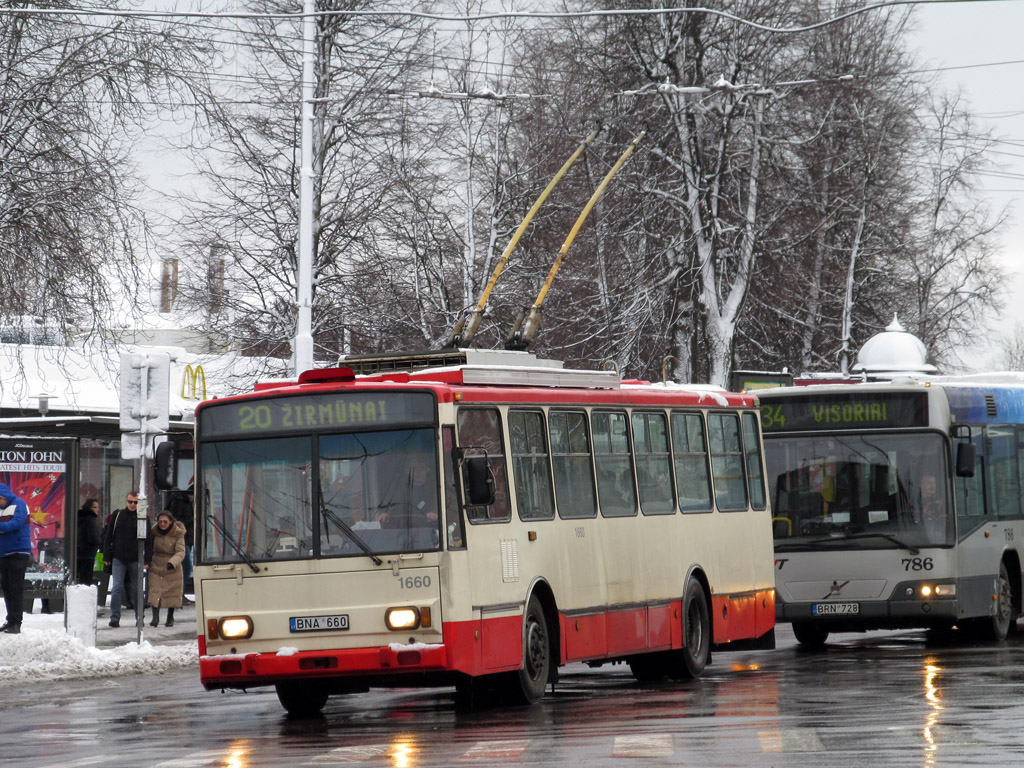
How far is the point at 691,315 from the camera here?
3616cm

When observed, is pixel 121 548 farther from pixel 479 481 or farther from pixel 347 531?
pixel 479 481

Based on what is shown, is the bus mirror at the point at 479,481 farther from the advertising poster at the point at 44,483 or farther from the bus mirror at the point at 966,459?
the advertising poster at the point at 44,483

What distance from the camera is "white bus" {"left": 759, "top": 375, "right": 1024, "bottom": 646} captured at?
18375mm

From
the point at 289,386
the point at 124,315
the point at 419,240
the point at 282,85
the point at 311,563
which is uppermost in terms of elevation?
the point at 282,85

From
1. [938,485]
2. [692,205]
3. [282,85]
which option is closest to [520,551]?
[938,485]

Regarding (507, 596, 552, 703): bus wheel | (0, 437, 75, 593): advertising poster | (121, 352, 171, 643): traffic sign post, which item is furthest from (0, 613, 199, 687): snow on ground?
(507, 596, 552, 703): bus wheel

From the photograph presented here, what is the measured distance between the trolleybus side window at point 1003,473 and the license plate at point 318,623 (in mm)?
9496

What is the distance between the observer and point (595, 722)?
11.9 m

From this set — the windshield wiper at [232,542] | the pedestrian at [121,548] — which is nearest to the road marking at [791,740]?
the windshield wiper at [232,542]

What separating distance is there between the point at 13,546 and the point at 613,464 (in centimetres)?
801

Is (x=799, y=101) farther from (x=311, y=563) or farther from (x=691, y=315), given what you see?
(x=311, y=563)

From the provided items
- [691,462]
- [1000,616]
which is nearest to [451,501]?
[691,462]

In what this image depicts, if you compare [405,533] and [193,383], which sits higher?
[193,383]

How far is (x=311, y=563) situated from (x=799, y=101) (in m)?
24.7
